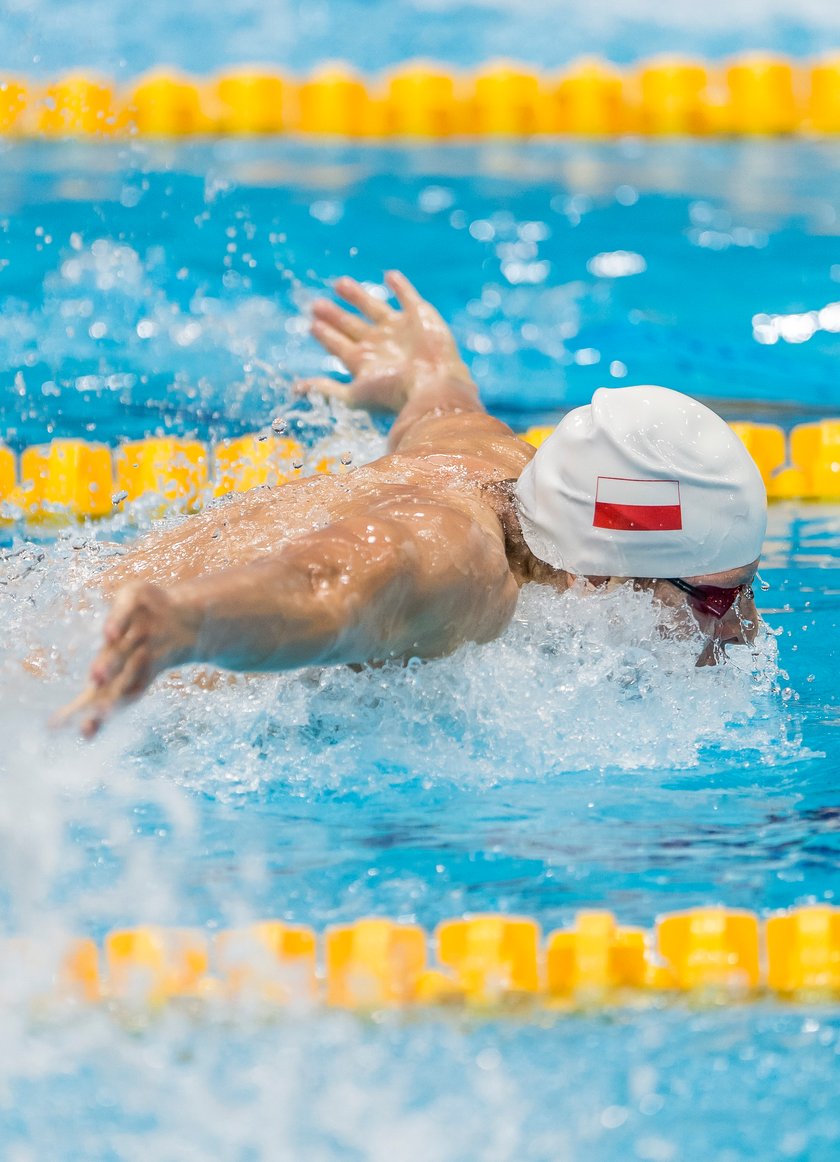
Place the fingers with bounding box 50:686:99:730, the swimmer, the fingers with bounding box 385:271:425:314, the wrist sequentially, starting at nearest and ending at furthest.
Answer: the fingers with bounding box 50:686:99:730 → the swimmer → the wrist → the fingers with bounding box 385:271:425:314

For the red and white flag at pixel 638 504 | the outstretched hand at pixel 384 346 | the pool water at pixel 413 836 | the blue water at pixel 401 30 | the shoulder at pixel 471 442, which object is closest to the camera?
the pool water at pixel 413 836

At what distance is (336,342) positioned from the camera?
396cm

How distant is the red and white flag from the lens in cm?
242

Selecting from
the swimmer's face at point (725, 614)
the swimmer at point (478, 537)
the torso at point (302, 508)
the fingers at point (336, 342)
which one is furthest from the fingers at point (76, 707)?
the fingers at point (336, 342)

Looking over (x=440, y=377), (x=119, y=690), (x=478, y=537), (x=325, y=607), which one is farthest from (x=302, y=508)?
(x=440, y=377)

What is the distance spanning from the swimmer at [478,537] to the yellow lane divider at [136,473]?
110 centimetres

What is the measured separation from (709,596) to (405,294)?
164cm

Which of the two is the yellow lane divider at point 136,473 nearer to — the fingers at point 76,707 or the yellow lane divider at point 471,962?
the yellow lane divider at point 471,962

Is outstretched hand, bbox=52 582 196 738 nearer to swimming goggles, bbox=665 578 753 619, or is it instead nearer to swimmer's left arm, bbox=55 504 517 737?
swimmer's left arm, bbox=55 504 517 737

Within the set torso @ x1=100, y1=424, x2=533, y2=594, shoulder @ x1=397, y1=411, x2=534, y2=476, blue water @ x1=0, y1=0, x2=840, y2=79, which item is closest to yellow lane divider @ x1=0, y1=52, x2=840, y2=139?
blue water @ x1=0, y1=0, x2=840, y2=79

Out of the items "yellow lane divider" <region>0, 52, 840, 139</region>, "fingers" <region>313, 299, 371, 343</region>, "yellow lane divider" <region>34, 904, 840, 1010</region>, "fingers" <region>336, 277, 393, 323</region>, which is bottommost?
"yellow lane divider" <region>34, 904, 840, 1010</region>

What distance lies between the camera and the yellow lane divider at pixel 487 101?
685 centimetres

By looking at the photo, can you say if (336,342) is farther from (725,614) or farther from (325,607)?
(325,607)

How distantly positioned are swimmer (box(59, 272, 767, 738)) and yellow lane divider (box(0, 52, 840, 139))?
4.43 m
